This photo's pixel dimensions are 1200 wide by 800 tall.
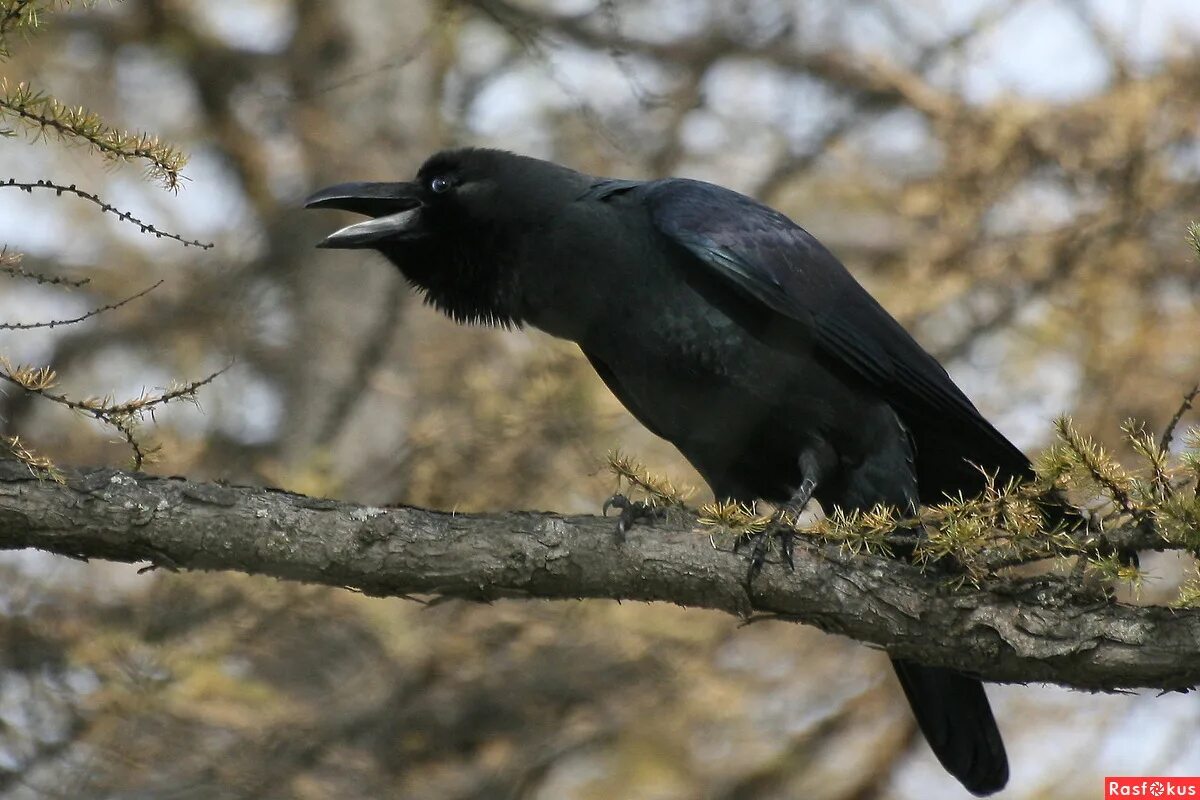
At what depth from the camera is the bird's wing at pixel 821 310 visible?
4504 millimetres

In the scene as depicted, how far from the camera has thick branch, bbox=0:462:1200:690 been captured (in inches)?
135

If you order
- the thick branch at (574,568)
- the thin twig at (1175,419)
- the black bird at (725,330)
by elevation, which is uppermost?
the black bird at (725,330)

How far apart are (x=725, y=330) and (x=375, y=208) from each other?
1.44 metres

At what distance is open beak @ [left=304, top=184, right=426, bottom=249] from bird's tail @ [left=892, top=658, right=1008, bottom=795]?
230cm

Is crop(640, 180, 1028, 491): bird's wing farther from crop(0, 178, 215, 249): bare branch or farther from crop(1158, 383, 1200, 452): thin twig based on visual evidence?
crop(0, 178, 215, 249): bare branch

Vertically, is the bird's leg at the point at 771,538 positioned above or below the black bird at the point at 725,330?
below

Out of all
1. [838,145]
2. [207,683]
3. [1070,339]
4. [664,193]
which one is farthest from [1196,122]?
[207,683]

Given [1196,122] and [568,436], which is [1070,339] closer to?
[1196,122]

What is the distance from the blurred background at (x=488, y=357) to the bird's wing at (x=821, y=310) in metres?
0.53

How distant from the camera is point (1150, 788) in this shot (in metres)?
5.30

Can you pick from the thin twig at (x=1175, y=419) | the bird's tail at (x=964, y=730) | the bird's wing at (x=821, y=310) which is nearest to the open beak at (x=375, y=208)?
the bird's wing at (x=821, y=310)

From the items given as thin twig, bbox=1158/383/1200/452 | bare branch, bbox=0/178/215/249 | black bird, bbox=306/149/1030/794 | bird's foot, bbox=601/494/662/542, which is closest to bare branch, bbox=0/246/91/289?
bare branch, bbox=0/178/215/249

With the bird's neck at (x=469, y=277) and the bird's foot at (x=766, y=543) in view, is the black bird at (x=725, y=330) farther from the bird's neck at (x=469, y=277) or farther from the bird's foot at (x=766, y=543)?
the bird's foot at (x=766, y=543)

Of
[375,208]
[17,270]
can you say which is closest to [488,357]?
[375,208]
